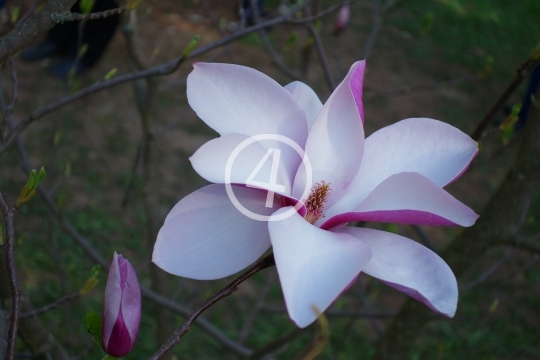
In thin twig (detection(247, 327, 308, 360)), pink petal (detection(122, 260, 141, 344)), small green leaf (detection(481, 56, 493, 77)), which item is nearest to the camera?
pink petal (detection(122, 260, 141, 344))

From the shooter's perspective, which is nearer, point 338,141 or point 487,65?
point 338,141

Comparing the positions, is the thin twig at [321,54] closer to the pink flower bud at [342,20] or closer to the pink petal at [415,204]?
the pink petal at [415,204]

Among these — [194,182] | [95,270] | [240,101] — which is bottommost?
[194,182]

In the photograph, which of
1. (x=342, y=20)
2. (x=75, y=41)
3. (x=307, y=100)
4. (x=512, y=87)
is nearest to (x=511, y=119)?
(x=512, y=87)

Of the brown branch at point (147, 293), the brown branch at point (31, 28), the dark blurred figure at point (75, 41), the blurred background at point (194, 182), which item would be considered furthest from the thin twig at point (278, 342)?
the dark blurred figure at point (75, 41)

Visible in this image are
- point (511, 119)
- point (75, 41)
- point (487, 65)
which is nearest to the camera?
point (511, 119)

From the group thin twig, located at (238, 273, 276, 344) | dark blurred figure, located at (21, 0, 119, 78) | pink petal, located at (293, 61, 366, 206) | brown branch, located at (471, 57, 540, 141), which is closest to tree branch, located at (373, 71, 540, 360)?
brown branch, located at (471, 57, 540, 141)

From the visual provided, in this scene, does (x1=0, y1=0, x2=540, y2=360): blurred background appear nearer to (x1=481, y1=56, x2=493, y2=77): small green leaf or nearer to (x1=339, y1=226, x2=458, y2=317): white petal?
(x1=481, y1=56, x2=493, y2=77): small green leaf

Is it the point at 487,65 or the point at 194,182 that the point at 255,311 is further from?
the point at 194,182
